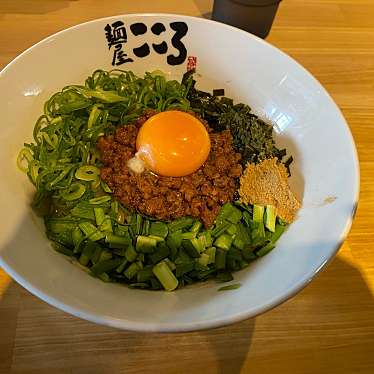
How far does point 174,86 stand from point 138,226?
87 cm

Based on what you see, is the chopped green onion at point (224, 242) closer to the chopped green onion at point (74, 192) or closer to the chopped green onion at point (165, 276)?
the chopped green onion at point (165, 276)

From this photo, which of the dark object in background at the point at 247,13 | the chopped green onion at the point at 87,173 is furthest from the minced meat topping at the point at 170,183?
the dark object in background at the point at 247,13

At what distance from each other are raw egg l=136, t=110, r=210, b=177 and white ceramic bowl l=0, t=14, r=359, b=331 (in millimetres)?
433

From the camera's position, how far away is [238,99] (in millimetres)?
2127

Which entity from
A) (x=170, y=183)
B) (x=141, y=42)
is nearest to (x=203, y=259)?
(x=170, y=183)

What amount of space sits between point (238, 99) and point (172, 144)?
58cm

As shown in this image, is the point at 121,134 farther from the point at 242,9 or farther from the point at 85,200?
the point at 242,9

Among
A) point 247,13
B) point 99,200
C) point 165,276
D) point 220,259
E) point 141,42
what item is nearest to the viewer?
point 165,276

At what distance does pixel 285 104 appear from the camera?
1.96m

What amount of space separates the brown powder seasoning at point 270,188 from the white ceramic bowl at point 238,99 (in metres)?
0.05

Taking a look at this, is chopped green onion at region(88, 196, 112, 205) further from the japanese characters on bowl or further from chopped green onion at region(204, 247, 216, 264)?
the japanese characters on bowl

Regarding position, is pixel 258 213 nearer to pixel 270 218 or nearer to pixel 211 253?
pixel 270 218

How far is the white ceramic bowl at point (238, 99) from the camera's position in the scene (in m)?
1.26

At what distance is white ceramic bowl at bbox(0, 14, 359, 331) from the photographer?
1.26 meters
